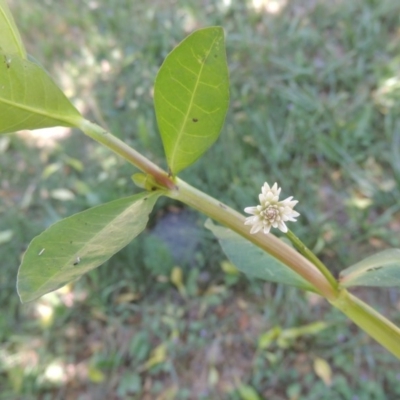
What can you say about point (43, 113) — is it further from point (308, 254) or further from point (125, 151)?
point (308, 254)

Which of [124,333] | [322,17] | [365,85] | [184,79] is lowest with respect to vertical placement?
[124,333]

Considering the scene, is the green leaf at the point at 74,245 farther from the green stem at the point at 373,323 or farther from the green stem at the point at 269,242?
the green stem at the point at 373,323

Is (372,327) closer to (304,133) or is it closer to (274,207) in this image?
(274,207)

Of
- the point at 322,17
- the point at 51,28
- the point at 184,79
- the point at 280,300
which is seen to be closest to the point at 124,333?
the point at 280,300

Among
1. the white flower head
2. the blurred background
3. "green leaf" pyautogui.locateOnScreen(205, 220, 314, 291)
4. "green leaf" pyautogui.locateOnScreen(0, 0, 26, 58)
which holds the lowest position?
the blurred background

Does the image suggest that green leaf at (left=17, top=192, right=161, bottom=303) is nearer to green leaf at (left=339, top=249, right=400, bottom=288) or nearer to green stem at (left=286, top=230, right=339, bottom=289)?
green stem at (left=286, top=230, right=339, bottom=289)

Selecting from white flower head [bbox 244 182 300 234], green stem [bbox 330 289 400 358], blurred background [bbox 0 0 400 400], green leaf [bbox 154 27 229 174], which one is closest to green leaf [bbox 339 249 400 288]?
green stem [bbox 330 289 400 358]

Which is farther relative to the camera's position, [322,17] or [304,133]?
[322,17]
